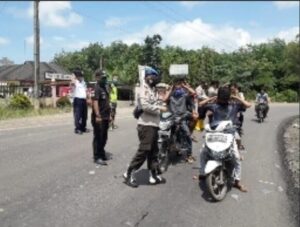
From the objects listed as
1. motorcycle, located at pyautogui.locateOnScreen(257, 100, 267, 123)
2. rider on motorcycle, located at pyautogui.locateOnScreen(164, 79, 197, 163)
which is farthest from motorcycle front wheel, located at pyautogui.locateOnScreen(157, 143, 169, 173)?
motorcycle, located at pyautogui.locateOnScreen(257, 100, 267, 123)

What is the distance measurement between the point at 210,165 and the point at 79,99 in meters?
8.27

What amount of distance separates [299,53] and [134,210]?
75117mm

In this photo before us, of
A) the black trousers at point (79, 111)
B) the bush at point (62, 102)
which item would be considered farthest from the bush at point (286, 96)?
the black trousers at point (79, 111)

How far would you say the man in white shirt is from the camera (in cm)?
1595

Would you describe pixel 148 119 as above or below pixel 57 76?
below

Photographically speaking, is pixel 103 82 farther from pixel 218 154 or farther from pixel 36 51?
pixel 36 51

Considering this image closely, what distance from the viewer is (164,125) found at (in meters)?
Result: 10.5

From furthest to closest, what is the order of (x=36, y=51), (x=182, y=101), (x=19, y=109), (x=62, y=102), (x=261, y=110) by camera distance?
(x=62, y=102)
(x=36, y=51)
(x=19, y=109)
(x=261, y=110)
(x=182, y=101)

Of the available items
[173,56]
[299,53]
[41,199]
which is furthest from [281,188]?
[299,53]

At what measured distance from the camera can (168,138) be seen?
10562 mm

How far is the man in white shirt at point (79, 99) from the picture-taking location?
15953mm

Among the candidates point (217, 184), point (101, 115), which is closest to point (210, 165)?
point (217, 184)

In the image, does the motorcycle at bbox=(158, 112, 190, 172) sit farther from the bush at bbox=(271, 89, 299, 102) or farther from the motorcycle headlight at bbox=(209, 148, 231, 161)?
the bush at bbox=(271, 89, 299, 102)

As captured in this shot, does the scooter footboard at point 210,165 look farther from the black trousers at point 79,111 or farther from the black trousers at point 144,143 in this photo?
the black trousers at point 79,111
